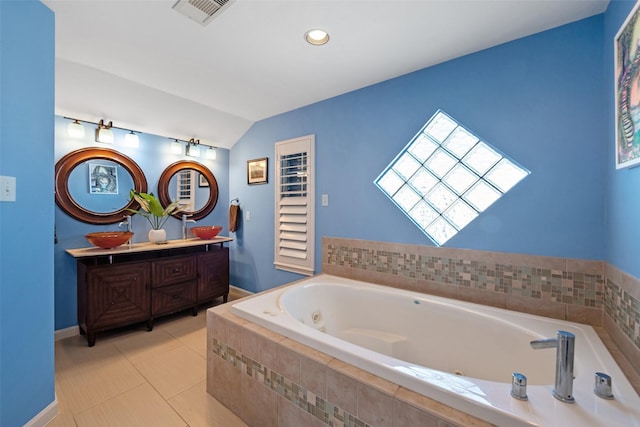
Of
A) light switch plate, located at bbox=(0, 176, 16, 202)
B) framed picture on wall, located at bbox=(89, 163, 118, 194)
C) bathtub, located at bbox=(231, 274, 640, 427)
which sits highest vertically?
framed picture on wall, located at bbox=(89, 163, 118, 194)

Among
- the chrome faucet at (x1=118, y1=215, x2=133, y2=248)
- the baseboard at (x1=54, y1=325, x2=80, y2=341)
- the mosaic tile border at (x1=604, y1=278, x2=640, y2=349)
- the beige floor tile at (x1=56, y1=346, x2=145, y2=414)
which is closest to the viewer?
the mosaic tile border at (x1=604, y1=278, x2=640, y2=349)

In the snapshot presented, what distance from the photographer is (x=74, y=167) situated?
2467mm

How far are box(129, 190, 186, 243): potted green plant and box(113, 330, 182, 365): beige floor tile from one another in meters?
0.96

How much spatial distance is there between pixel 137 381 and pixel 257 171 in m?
2.31

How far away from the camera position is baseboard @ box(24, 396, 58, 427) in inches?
54.2

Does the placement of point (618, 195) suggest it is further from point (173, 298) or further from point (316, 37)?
point (173, 298)

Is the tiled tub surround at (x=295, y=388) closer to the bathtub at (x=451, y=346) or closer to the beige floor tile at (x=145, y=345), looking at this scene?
the bathtub at (x=451, y=346)

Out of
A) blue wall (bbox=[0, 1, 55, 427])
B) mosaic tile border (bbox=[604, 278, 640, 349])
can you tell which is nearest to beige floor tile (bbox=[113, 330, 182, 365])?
blue wall (bbox=[0, 1, 55, 427])

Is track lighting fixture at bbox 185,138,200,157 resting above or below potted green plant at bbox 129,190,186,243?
above

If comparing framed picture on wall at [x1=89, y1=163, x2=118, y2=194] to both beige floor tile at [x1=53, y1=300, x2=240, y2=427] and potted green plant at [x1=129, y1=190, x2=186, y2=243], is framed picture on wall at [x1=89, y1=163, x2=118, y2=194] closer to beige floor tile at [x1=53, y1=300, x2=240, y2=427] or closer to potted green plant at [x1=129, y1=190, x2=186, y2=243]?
potted green plant at [x1=129, y1=190, x2=186, y2=243]

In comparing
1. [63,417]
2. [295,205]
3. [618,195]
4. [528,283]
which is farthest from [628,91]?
[63,417]

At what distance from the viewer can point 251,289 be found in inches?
133

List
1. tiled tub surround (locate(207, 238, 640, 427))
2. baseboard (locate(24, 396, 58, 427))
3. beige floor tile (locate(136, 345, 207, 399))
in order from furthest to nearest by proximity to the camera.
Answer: beige floor tile (locate(136, 345, 207, 399))
baseboard (locate(24, 396, 58, 427))
tiled tub surround (locate(207, 238, 640, 427))

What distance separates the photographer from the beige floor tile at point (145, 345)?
7.03 ft
